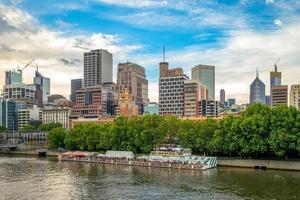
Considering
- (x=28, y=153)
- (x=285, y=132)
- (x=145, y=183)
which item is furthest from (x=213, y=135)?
(x=28, y=153)

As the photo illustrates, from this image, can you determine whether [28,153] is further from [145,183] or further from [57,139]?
[145,183]

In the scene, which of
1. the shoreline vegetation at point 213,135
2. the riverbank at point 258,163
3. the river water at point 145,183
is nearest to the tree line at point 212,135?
the shoreline vegetation at point 213,135

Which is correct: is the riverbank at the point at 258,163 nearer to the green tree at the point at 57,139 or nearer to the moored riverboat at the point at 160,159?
the moored riverboat at the point at 160,159

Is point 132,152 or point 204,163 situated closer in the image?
point 204,163

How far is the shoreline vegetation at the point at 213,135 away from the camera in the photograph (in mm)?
107000

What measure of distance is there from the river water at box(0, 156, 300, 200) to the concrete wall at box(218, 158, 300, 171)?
371 cm

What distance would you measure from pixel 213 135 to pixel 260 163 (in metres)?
16.0

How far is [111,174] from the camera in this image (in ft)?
328

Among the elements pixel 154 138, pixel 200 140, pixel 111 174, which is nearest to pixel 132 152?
pixel 154 138

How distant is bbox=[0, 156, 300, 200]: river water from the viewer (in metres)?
73.2

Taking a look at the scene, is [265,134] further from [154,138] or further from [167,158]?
[154,138]

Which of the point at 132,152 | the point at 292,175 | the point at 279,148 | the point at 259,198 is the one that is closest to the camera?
the point at 259,198

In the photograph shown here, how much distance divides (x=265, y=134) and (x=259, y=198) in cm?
4286

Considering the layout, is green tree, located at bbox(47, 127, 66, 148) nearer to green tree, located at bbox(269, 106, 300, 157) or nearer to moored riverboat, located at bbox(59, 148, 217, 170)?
moored riverboat, located at bbox(59, 148, 217, 170)
